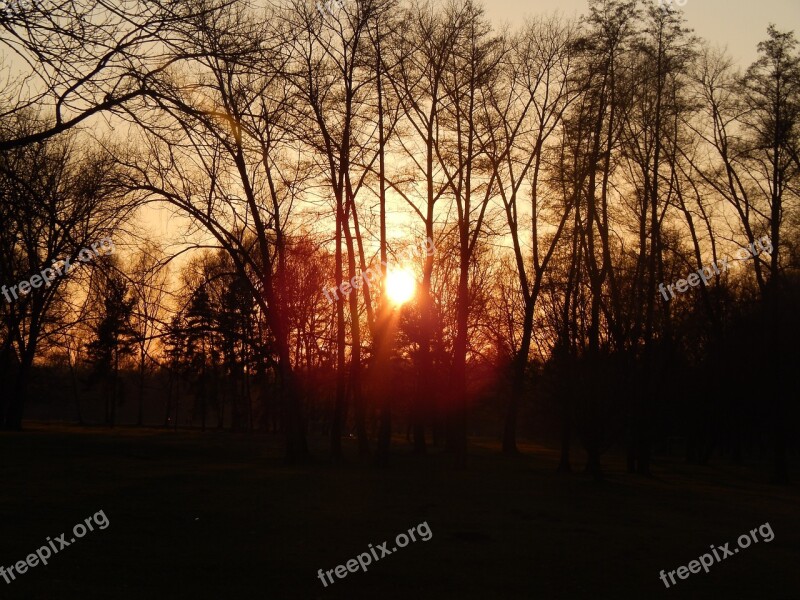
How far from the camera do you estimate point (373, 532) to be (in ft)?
45.5

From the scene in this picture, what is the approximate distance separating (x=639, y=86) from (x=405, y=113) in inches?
352

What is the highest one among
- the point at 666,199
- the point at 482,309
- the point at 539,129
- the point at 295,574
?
the point at 539,129

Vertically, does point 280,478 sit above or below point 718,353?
below

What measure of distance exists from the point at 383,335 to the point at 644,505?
10.1 m

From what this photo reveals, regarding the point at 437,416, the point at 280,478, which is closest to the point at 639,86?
the point at 280,478

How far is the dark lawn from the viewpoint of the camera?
10.0 m

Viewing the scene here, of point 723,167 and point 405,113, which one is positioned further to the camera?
point 723,167

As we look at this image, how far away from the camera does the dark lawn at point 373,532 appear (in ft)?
32.9

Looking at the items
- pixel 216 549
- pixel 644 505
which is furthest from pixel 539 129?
pixel 216 549

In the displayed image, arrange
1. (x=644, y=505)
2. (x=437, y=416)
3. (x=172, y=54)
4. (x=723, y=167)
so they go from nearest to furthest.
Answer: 1. (x=172, y=54)
2. (x=644, y=505)
3. (x=723, y=167)
4. (x=437, y=416)

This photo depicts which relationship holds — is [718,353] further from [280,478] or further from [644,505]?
[280,478]

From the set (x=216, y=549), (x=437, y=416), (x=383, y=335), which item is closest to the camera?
A: (x=216, y=549)

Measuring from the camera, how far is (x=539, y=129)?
32.4 metres

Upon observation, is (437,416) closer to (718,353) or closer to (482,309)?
(482,309)
